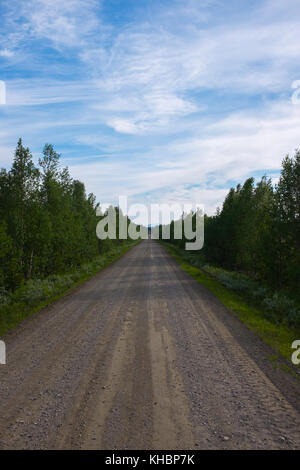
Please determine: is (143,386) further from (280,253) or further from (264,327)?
(280,253)

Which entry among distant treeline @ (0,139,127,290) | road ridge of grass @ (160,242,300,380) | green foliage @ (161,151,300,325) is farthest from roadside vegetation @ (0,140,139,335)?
green foliage @ (161,151,300,325)

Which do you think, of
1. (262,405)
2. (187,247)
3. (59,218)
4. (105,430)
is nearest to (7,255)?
(59,218)

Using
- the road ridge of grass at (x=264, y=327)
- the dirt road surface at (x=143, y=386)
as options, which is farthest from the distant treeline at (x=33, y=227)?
the road ridge of grass at (x=264, y=327)

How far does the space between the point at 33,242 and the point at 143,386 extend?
594 inches

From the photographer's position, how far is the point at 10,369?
728 centimetres

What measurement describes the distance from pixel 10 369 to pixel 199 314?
7.29 m

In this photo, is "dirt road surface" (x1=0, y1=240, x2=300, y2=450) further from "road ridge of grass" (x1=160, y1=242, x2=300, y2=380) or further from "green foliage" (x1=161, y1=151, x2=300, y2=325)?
"green foliage" (x1=161, y1=151, x2=300, y2=325)

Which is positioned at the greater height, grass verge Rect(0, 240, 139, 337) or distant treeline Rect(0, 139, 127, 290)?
distant treeline Rect(0, 139, 127, 290)

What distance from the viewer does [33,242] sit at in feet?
62.8

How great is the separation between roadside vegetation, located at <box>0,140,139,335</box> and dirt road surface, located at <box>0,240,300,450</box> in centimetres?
340

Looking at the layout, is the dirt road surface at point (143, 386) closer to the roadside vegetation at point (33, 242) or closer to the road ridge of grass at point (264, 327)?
the road ridge of grass at point (264, 327)

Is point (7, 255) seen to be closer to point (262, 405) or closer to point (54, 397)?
point (54, 397)

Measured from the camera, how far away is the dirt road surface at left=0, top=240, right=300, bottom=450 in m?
4.75

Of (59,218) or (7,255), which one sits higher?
(59,218)
